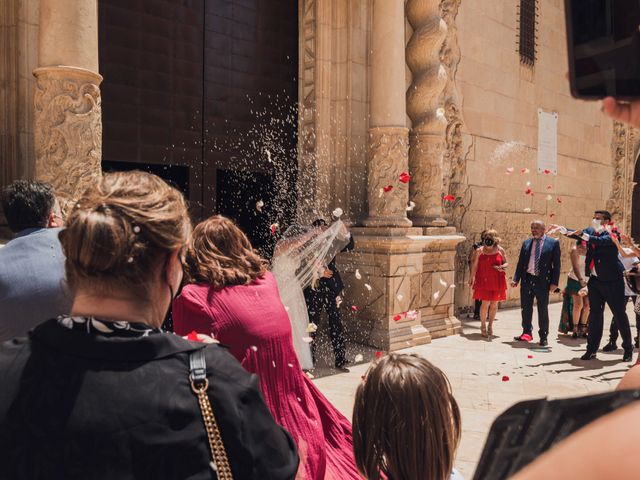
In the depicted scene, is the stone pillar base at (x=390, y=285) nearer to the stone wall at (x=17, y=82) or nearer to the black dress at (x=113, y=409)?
the stone wall at (x=17, y=82)

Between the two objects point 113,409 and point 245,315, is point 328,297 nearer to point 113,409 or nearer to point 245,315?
point 245,315

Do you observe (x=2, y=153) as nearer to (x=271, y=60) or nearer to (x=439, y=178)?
(x=271, y=60)

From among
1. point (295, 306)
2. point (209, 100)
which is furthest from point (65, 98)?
point (209, 100)

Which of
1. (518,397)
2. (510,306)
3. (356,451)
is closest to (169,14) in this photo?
(518,397)

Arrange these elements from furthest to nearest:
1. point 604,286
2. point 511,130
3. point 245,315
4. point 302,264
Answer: point 511,130, point 604,286, point 302,264, point 245,315

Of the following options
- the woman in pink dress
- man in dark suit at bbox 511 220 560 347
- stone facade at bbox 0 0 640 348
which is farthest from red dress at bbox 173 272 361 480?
man in dark suit at bbox 511 220 560 347

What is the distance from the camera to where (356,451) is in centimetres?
179

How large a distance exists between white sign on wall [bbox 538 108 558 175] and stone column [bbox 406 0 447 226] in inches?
189

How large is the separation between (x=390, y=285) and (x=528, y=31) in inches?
295

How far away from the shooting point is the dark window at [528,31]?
12.1m

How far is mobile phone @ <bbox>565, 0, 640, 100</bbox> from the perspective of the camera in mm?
633

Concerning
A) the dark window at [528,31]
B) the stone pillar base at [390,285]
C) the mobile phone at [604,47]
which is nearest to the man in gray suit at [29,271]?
the mobile phone at [604,47]

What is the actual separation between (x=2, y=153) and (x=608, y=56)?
6.09 meters

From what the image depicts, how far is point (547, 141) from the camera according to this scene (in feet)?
42.4
